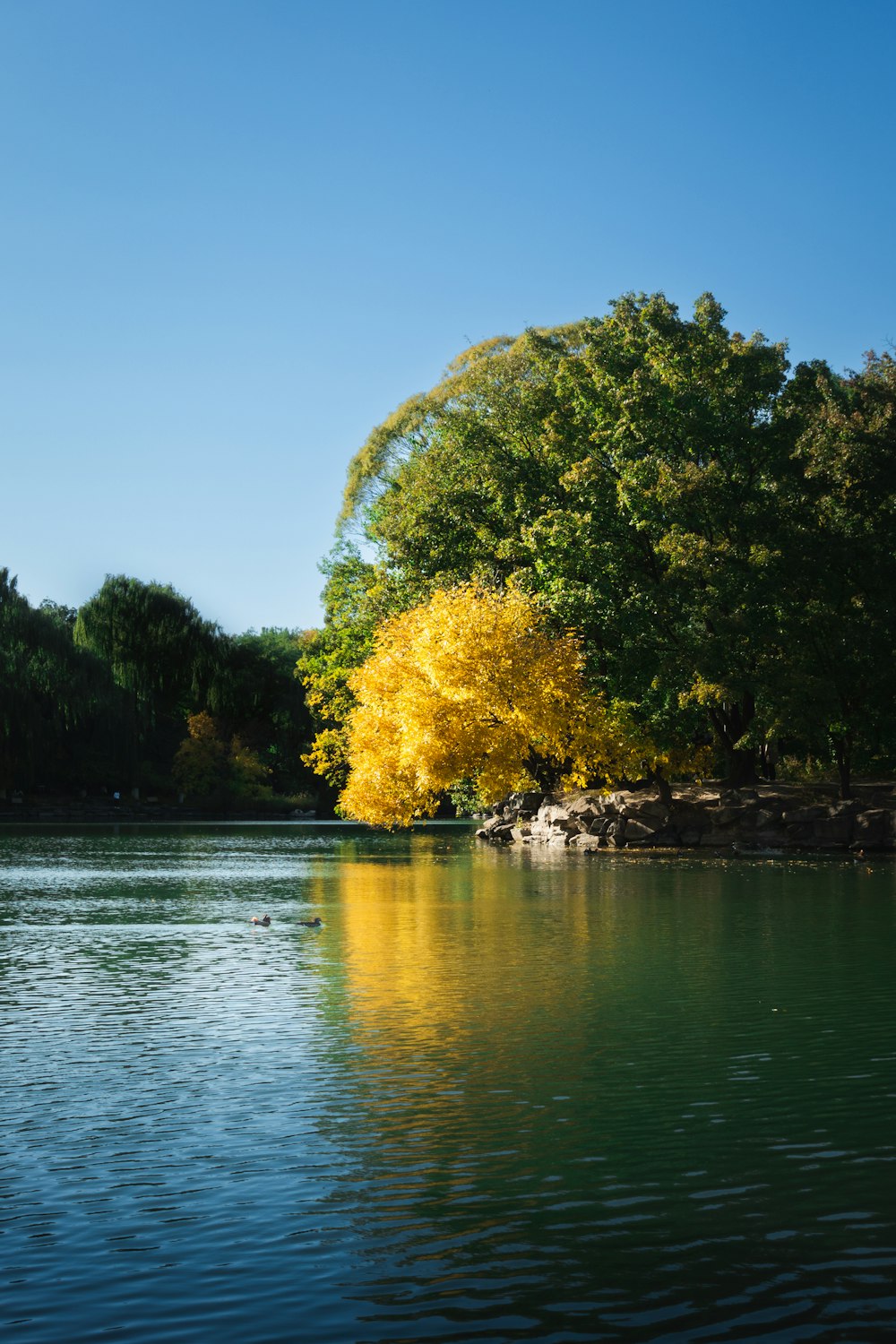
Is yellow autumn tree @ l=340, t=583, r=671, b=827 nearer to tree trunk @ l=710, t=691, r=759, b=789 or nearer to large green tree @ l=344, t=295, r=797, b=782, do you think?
large green tree @ l=344, t=295, r=797, b=782

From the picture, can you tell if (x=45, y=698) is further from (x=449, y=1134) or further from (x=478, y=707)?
(x=449, y=1134)

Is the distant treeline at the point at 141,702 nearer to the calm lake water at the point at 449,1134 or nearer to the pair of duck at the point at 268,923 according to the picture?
the pair of duck at the point at 268,923

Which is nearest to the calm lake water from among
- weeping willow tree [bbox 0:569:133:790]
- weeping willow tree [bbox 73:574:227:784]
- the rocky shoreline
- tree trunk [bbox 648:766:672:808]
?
the rocky shoreline

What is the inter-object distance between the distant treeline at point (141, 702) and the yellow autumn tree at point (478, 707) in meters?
23.6

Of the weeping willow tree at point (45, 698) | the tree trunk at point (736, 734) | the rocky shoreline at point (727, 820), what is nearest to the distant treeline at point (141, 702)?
the weeping willow tree at point (45, 698)

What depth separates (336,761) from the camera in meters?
49.0

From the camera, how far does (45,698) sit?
197 feet

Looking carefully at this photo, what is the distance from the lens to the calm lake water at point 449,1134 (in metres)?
5.51

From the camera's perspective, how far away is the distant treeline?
5994cm

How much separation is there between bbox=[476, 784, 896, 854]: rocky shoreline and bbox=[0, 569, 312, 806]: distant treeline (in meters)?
26.8

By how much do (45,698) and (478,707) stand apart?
94.9 feet

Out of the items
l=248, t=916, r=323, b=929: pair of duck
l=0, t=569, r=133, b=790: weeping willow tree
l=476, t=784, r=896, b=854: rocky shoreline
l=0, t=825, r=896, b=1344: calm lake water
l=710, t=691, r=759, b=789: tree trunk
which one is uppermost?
l=0, t=569, r=133, b=790: weeping willow tree

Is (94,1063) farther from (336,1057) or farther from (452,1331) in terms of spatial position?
(452,1331)

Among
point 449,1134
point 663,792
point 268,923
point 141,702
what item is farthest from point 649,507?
point 141,702
